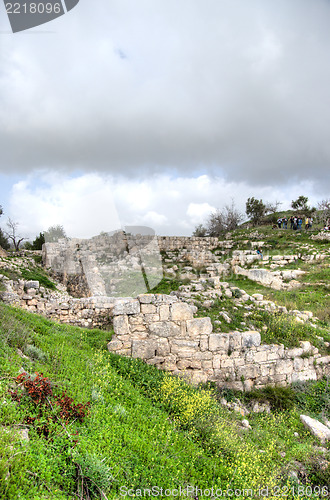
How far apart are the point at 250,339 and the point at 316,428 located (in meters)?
2.21

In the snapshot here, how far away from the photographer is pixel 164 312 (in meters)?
6.85

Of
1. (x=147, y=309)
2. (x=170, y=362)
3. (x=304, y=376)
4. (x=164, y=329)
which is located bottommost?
(x=304, y=376)

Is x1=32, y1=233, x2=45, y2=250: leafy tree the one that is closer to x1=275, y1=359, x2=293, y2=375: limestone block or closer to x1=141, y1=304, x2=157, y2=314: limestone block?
x1=141, y1=304, x2=157, y2=314: limestone block

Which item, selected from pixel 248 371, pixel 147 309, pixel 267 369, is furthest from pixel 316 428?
pixel 147 309

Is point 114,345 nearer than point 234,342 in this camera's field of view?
Yes

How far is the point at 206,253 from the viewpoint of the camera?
81.7 ft

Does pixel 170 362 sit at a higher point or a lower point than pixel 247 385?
higher

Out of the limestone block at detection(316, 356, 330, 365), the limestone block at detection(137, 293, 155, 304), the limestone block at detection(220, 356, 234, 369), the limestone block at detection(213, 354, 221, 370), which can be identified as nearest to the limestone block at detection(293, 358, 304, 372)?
the limestone block at detection(316, 356, 330, 365)

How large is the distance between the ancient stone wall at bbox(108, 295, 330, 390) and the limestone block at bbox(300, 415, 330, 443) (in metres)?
1.22

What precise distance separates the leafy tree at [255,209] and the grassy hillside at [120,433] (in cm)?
3768

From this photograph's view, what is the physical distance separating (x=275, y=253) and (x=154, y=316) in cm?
1877

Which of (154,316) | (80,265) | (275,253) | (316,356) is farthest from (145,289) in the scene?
(275,253)

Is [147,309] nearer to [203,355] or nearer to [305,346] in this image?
[203,355]

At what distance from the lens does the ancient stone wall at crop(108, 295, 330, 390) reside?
21.9 feet
